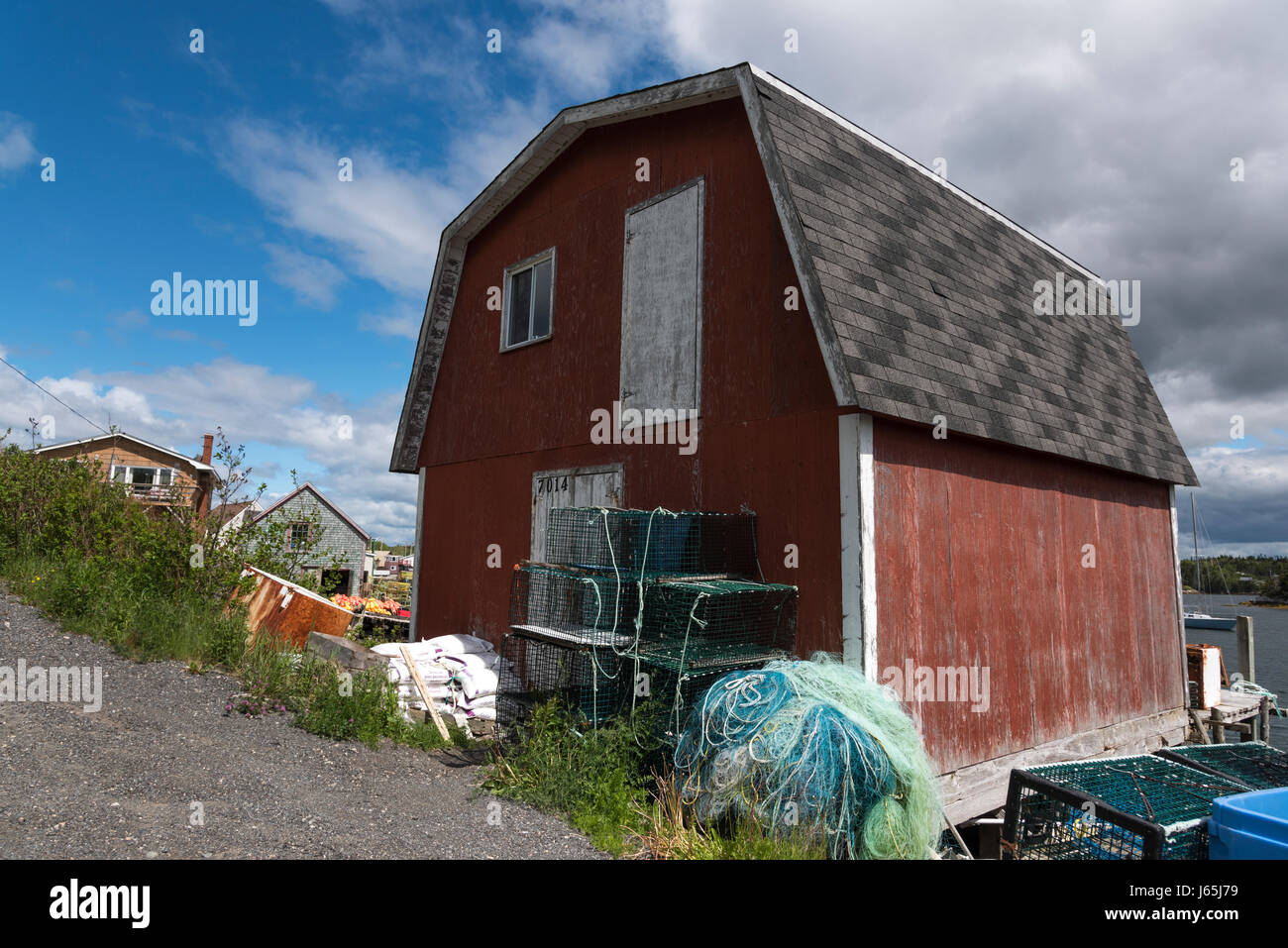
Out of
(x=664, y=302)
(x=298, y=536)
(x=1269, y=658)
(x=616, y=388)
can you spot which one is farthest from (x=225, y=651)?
(x=1269, y=658)

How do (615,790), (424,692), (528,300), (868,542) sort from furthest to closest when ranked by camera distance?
(528,300) → (424,692) → (868,542) → (615,790)

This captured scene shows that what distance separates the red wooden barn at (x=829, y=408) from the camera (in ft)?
20.7

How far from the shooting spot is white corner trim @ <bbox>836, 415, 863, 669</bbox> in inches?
229

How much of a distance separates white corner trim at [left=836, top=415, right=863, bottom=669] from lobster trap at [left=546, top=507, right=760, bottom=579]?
945 mm

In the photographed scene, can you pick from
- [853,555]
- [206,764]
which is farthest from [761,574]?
[206,764]

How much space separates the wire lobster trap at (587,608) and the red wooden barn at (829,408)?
A: 4.20 feet

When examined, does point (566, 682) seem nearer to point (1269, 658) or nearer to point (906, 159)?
point (906, 159)

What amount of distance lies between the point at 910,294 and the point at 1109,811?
4.59 metres

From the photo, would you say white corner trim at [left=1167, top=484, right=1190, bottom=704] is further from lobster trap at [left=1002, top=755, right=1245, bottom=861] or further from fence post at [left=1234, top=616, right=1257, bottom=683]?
fence post at [left=1234, top=616, right=1257, bottom=683]

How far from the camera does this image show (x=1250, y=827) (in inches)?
152

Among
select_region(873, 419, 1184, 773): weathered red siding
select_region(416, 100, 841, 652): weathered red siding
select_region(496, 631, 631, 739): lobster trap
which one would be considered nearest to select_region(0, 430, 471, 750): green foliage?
select_region(496, 631, 631, 739): lobster trap
